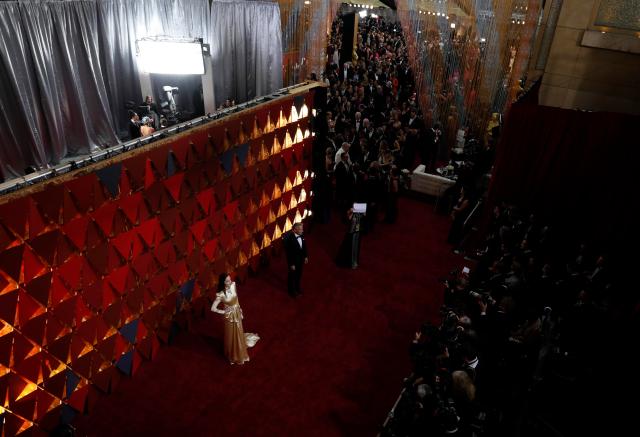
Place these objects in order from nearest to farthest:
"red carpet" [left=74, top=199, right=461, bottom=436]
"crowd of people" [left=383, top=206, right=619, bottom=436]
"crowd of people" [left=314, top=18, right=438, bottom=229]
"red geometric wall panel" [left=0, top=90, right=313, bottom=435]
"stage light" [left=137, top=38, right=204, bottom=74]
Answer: "red geometric wall panel" [left=0, top=90, right=313, bottom=435] → "crowd of people" [left=383, top=206, right=619, bottom=436] → "red carpet" [left=74, top=199, right=461, bottom=436] → "crowd of people" [left=314, top=18, right=438, bottom=229] → "stage light" [left=137, top=38, right=204, bottom=74]

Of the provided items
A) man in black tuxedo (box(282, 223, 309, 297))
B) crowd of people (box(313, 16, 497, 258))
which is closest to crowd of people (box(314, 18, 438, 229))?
crowd of people (box(313, 16, 497, 258))

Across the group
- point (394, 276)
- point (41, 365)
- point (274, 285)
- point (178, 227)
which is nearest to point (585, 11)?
point (394, 276)

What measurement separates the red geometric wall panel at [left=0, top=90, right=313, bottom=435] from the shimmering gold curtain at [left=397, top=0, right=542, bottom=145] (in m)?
5.82

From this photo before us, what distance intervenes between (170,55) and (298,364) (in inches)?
293

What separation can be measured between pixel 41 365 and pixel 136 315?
1184 mm

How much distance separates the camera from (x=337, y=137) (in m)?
10.2

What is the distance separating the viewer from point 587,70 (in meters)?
7.85

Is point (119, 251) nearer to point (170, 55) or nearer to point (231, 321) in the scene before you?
point (231, 321)

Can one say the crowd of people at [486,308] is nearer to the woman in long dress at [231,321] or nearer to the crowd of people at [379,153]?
the crowd of people at [379,153]

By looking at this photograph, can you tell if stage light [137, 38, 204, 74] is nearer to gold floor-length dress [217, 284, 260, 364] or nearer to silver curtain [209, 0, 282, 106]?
silver curtain [209, 0, 282, 106]

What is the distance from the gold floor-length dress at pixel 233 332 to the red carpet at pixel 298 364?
0.15m

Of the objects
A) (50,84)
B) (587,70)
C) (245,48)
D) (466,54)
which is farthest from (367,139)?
(50,84)

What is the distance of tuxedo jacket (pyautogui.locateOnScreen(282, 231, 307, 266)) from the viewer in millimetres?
6676

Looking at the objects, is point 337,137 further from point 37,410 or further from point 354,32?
point 354,32
